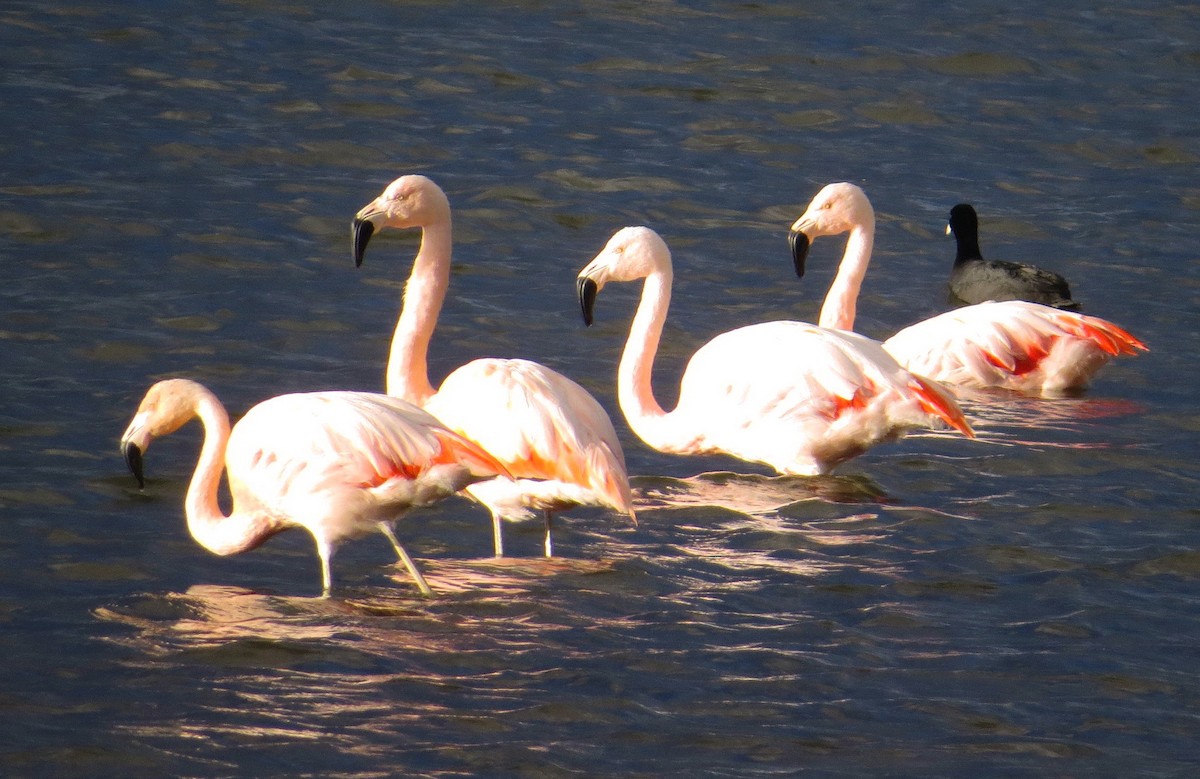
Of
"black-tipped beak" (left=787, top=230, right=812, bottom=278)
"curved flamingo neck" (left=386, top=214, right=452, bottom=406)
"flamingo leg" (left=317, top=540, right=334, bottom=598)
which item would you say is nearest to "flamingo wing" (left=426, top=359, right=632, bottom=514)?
"curved flamingo neck" (left=386, top=214, right=452, bottom=406)

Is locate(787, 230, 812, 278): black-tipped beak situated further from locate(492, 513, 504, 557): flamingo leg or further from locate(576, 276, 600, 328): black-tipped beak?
locate(492, 513, 504, 557): flamingo leg

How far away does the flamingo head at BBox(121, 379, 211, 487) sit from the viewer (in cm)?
666

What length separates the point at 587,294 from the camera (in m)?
8.24

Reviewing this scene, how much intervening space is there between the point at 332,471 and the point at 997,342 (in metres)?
4.52

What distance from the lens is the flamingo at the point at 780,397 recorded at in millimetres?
7852

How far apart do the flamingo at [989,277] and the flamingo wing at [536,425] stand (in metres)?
4.59

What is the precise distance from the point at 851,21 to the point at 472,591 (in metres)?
11.0

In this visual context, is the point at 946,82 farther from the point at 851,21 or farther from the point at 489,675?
the point at 489,675

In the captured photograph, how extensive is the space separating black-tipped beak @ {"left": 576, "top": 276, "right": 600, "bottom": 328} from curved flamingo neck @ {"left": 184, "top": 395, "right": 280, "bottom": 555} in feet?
6.58

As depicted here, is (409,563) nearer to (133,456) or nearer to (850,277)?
(133,456)

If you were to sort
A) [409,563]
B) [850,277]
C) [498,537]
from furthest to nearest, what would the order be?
[850,277], [498,537], [409,563]

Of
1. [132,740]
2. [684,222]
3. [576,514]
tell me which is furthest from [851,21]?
[132,740]

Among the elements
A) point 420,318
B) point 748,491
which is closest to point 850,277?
point 748,491

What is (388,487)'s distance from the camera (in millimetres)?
6250
